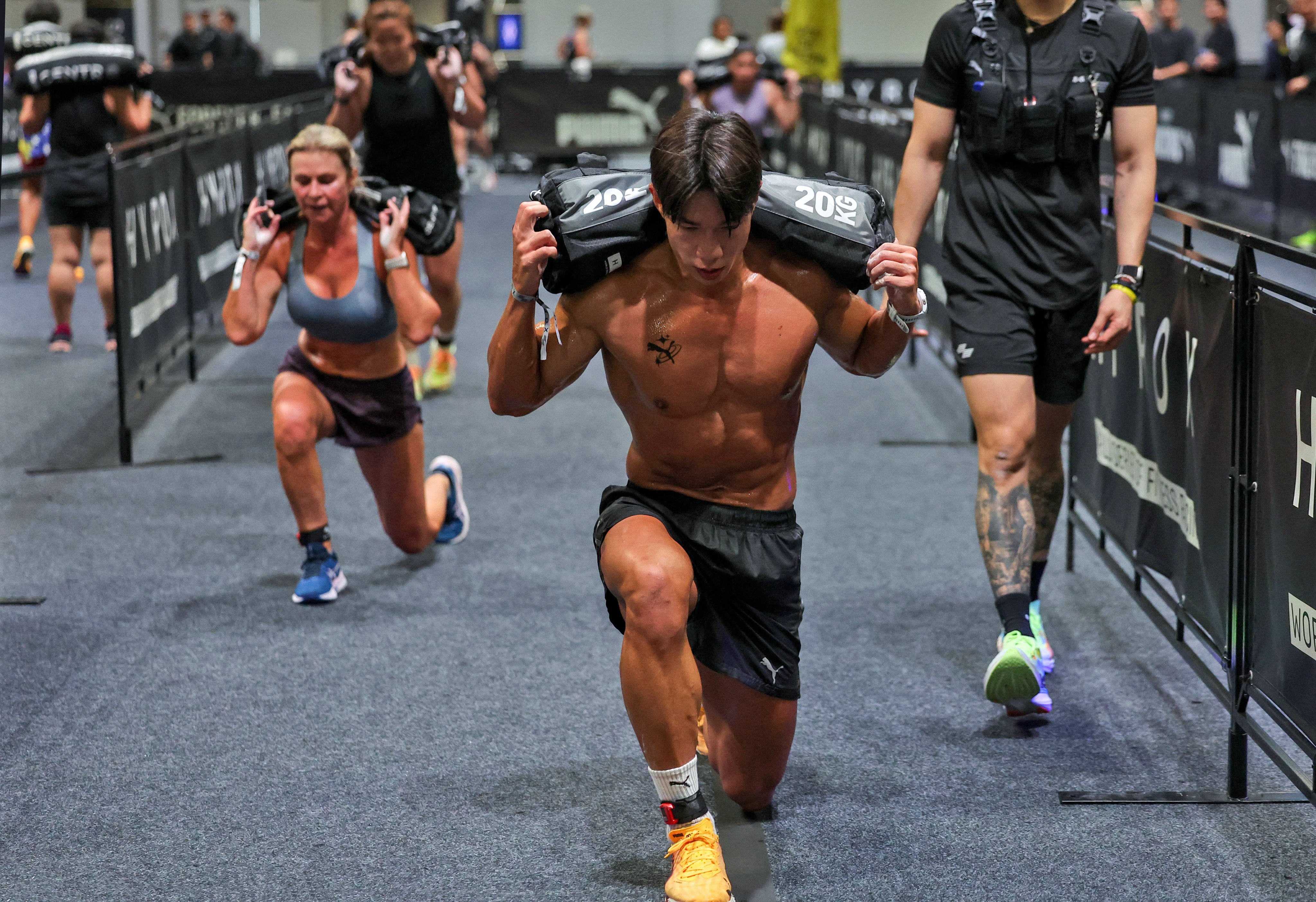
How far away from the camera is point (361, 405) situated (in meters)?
4.80

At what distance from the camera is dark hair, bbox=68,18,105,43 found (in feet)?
29.1

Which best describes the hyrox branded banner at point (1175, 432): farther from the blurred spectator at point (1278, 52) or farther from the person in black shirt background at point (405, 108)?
the blurred spectator at point (1278, 52)

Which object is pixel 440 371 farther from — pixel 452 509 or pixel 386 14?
pixel 452 509

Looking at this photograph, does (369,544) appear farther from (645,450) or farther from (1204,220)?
(1204,220)

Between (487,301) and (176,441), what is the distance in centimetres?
376

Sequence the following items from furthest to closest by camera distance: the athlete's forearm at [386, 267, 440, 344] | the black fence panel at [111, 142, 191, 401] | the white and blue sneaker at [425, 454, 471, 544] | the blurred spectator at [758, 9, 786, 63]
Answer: the blurred spectator at [758, 9, 786, 63], the black fence panel at [111, 142, 191, 401], the white and blue sneaker at [425, 454, 471, 544], the athlete's forearm at [386, 267, 440, 344]

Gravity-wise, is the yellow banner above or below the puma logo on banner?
above

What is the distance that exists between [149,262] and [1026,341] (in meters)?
4.75

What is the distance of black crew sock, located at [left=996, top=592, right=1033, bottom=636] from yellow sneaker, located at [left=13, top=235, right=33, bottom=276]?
29.6 feet

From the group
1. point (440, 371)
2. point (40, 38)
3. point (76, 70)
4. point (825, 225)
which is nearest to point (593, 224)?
point (825, 225)

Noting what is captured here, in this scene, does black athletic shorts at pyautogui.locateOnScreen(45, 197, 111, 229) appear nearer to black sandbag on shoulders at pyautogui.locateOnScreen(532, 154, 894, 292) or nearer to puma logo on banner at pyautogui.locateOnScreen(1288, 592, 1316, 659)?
black sandbag on shoulders at pyautogui.locateOnScreen(532, 154, 894, 292)

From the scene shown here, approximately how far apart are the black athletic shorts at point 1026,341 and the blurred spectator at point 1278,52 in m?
10.6

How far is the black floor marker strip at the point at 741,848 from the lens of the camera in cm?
297

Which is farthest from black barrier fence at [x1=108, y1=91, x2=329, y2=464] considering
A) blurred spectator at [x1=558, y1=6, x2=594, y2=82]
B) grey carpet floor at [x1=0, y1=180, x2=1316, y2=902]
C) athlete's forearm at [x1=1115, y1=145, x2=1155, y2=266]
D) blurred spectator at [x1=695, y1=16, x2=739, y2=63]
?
blurred spectator at [x1=558, y1=6, x2=594, y2=82]
